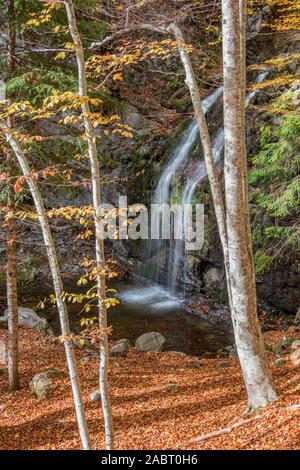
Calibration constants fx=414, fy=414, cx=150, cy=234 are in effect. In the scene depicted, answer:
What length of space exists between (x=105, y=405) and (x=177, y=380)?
10.8 feet

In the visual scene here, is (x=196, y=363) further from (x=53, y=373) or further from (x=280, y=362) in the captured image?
(x=53, y=373)

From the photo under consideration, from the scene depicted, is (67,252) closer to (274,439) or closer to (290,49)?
(290,49)

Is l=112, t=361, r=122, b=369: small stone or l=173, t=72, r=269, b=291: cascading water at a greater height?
l=173, t=72, r=269, b=291: cascading water

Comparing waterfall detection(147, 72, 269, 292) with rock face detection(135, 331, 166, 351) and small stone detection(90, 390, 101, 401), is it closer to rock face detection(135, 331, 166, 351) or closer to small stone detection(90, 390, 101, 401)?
rock face detection(135, 331, 166, 351)

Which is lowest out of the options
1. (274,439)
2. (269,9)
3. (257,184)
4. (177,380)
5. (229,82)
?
(177,380)

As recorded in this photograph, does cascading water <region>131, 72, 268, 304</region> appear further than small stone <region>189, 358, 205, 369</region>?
Yes

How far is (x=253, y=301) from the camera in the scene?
15.4 feet

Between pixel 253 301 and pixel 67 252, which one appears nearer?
pixel 253 301

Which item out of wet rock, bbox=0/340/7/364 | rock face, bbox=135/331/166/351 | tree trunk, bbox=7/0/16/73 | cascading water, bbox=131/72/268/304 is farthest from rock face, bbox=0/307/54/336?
tree trunk, bbox=7/0/16/73

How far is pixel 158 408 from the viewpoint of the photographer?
601 centimetres

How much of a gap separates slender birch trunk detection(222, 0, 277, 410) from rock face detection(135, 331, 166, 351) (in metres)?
5.27

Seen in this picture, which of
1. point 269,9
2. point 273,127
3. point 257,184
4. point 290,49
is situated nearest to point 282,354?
point 257,184

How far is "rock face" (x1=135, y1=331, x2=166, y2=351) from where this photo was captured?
1005cm

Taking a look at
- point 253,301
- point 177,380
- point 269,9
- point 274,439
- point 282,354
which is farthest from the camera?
point 269,9
